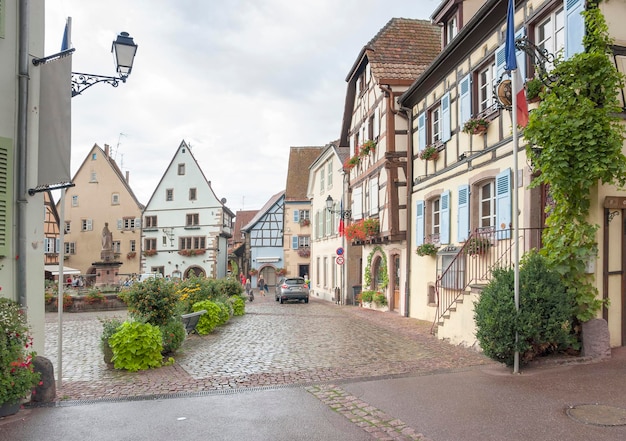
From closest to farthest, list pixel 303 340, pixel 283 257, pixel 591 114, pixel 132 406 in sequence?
pixel 132 406 < pixel 591 114 < pixel 303 340 < pixel 283 257

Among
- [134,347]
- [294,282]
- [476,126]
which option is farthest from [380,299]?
[134,347]

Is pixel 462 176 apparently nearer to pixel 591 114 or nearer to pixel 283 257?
pixel 591 114

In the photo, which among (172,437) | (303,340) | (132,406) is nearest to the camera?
(172,437)

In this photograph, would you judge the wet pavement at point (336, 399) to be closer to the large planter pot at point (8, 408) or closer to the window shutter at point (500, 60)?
the large planter pot at point (8, 408)

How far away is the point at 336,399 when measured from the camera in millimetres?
6711

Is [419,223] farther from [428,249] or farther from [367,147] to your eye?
[367,147]

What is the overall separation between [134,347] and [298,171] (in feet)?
125

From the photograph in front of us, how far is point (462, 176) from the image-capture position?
13484 mm

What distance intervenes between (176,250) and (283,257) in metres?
8.95

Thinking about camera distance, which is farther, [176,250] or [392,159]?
[176,250]

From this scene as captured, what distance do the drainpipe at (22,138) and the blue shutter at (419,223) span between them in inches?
450

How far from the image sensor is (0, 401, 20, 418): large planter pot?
602 cm

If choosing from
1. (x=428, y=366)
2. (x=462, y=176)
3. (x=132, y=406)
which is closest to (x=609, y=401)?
(x=428, y=366)

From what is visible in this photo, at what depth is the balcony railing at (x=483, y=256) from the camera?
33.6 ft
